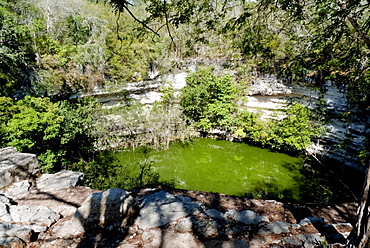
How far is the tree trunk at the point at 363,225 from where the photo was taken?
4.25ft

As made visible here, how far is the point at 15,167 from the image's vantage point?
3.46 m

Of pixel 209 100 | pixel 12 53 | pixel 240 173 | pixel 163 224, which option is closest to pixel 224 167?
pixel 240 173

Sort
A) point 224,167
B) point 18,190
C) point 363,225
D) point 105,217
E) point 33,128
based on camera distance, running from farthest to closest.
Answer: point 224,167, point 33,128, point 18,190, point 105,217, point 363,225

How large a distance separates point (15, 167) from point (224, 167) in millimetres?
5928

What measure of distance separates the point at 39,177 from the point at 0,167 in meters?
0.66

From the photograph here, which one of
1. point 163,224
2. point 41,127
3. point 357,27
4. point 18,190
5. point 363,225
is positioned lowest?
point 18,190

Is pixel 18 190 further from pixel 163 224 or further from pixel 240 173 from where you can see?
pixel 240 173

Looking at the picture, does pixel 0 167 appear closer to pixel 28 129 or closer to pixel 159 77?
pixel 28 129

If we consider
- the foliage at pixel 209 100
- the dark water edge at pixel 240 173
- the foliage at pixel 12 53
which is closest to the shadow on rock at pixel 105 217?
the dark water edge at pixel 240 173

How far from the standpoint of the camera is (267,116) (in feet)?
31.0

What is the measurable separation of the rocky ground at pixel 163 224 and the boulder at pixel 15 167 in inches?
25.7

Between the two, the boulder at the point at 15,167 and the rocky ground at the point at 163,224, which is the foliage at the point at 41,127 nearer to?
the boulder at the point at 15,167

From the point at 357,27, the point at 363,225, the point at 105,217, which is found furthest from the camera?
the point at 105,217

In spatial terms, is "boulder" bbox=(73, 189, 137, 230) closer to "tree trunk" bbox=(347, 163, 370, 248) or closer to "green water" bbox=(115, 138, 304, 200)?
"tree trunk" bbox=(347, 163, 370, 248)
